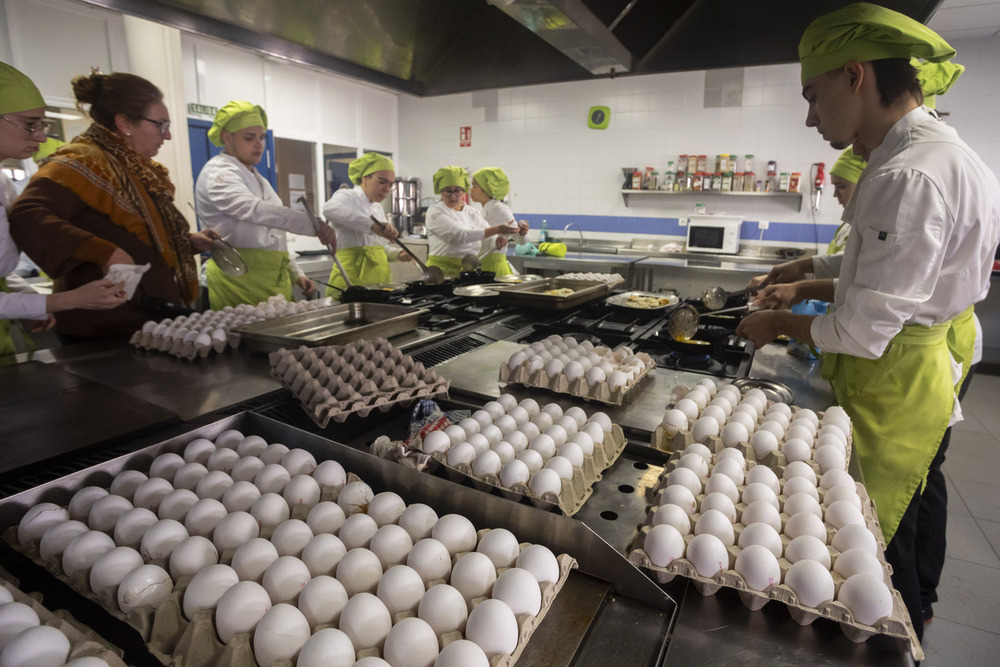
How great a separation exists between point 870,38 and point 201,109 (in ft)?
18.8

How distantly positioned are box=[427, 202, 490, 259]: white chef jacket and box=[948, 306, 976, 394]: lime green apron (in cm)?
325

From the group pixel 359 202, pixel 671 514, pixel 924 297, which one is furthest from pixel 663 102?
pixel 671 514

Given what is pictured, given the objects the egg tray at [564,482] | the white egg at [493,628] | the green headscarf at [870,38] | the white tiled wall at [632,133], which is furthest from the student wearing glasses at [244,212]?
the white tiled wall at [632,133]

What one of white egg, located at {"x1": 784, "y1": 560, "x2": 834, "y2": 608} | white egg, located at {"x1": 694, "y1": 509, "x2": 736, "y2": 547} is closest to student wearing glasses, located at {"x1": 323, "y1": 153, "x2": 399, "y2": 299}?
white egg, located at {"x1": 694, "y1": 509, "x2": 736, "y2": 547}

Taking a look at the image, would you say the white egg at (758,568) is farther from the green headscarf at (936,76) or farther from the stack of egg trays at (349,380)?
the green headscarf at (936,76)

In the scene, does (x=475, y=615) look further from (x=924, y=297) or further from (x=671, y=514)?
(x=924, y=297)

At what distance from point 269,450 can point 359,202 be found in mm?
3201

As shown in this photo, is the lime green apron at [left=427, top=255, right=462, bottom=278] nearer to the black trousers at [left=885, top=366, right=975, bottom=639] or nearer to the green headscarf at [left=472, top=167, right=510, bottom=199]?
the green headscarf at [left=472, top=167, right=510, bottom=199]

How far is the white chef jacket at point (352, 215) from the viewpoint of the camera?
12.5 feet

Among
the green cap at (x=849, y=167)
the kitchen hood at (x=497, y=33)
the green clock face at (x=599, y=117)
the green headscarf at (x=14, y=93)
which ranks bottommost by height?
the green cap at (x=849, y=167)

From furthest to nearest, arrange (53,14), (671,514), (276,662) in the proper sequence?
(53,14)
(671,514)
(276,662)

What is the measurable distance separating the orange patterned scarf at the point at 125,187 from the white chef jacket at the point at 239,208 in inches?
13.8

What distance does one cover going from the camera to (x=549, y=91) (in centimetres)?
678

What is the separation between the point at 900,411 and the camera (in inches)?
57.9
